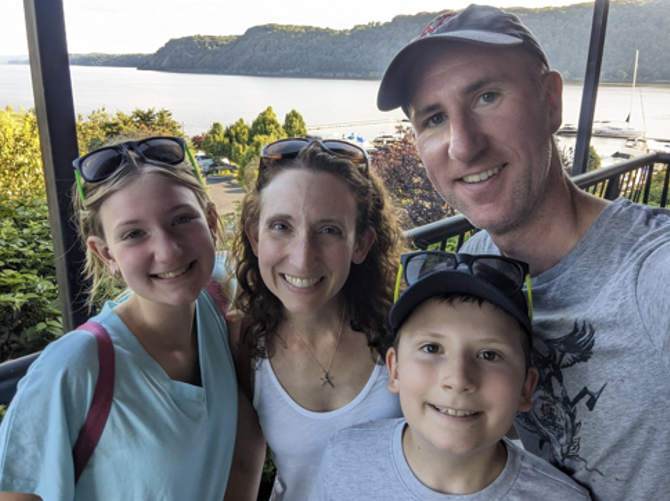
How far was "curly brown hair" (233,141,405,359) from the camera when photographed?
1508mm

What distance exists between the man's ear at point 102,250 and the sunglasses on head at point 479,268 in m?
0.77

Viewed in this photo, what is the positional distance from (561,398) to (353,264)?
30.1 inches

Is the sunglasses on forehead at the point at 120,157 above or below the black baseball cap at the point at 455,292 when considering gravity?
above

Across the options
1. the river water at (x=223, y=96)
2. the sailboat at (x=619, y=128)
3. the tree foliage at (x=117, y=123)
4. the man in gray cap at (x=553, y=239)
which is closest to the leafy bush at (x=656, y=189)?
the river water at (x=223, y=96)

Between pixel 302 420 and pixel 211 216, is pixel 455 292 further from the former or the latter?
pixel 211 216

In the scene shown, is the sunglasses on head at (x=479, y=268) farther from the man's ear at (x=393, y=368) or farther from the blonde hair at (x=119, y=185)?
the blonde hair at (x=119, y=185)

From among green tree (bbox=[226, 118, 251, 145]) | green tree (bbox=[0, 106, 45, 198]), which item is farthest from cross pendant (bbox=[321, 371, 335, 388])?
green tree (bbox=[226, 118, 251, 145])

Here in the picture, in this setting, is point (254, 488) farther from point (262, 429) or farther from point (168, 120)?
point (168, 120)

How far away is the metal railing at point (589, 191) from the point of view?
1.40m

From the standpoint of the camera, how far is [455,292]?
1.24 m

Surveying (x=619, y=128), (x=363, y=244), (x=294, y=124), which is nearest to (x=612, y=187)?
(x=294, y=124)

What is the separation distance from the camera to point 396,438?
4.30ft

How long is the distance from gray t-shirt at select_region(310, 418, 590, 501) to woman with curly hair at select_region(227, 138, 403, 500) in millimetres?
96

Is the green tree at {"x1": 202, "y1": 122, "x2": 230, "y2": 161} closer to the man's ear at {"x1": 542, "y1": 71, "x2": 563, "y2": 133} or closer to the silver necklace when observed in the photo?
the silver necklace
